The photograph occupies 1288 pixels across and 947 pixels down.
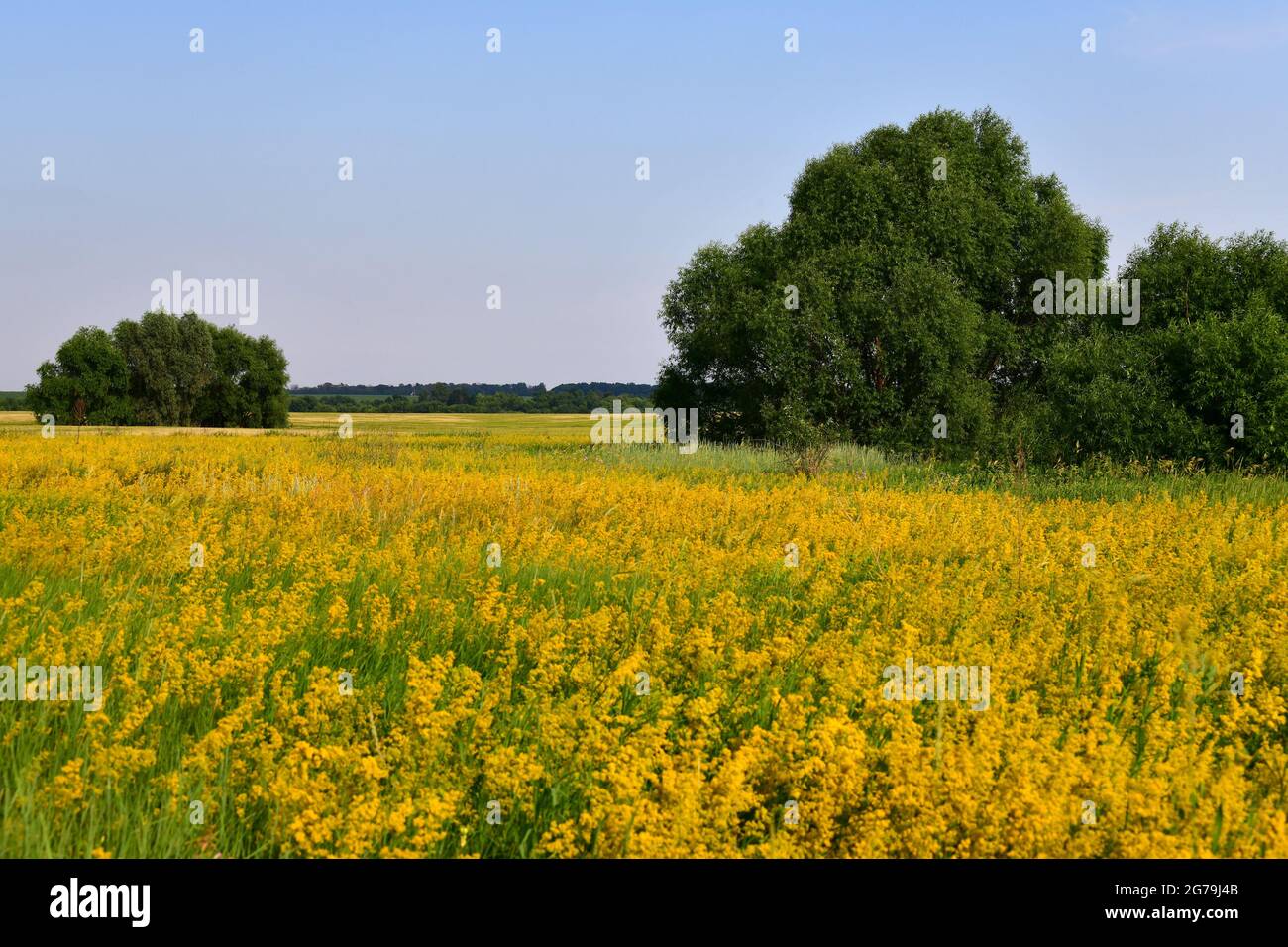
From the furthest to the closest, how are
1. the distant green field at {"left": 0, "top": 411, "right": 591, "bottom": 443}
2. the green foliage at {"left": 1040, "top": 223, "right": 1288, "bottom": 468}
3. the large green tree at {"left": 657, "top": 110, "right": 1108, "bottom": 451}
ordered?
the distant green field at {"left": 0, "top": 411, "right": 591, "bottom": 443}
the large green tree at {"left": 657, "top": 110, "right": 1108, "bottom": 451}
the green foliage at {"left": 1040, "top": 223, "right": 1288, "bottom": 468}

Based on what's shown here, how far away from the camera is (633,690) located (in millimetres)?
5402

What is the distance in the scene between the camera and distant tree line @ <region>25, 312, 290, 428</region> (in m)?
80.6

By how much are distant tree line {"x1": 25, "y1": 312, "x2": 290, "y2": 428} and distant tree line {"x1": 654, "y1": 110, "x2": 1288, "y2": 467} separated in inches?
2327

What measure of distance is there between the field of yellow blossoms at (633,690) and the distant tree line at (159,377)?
79.8m

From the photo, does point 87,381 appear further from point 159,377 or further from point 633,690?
point 633,690

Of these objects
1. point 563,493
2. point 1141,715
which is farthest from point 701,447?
point 1141,715

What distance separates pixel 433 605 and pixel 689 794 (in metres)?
3.29

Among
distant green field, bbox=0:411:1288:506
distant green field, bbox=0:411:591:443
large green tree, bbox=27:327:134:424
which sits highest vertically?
large green tree, bbox=27:327:134:424

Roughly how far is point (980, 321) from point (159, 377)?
7273cm

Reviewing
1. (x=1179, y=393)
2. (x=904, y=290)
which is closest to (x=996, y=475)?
(x=1179, y=393)

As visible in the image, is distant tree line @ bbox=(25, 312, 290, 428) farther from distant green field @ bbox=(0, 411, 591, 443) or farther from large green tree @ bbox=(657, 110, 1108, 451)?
large green tree @ bbox=(657, 110, 1108, 451)

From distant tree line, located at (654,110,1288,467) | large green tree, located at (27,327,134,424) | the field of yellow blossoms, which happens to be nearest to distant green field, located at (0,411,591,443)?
large green tree, located at (27,327,134,424)

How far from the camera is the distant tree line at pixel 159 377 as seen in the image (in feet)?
265
